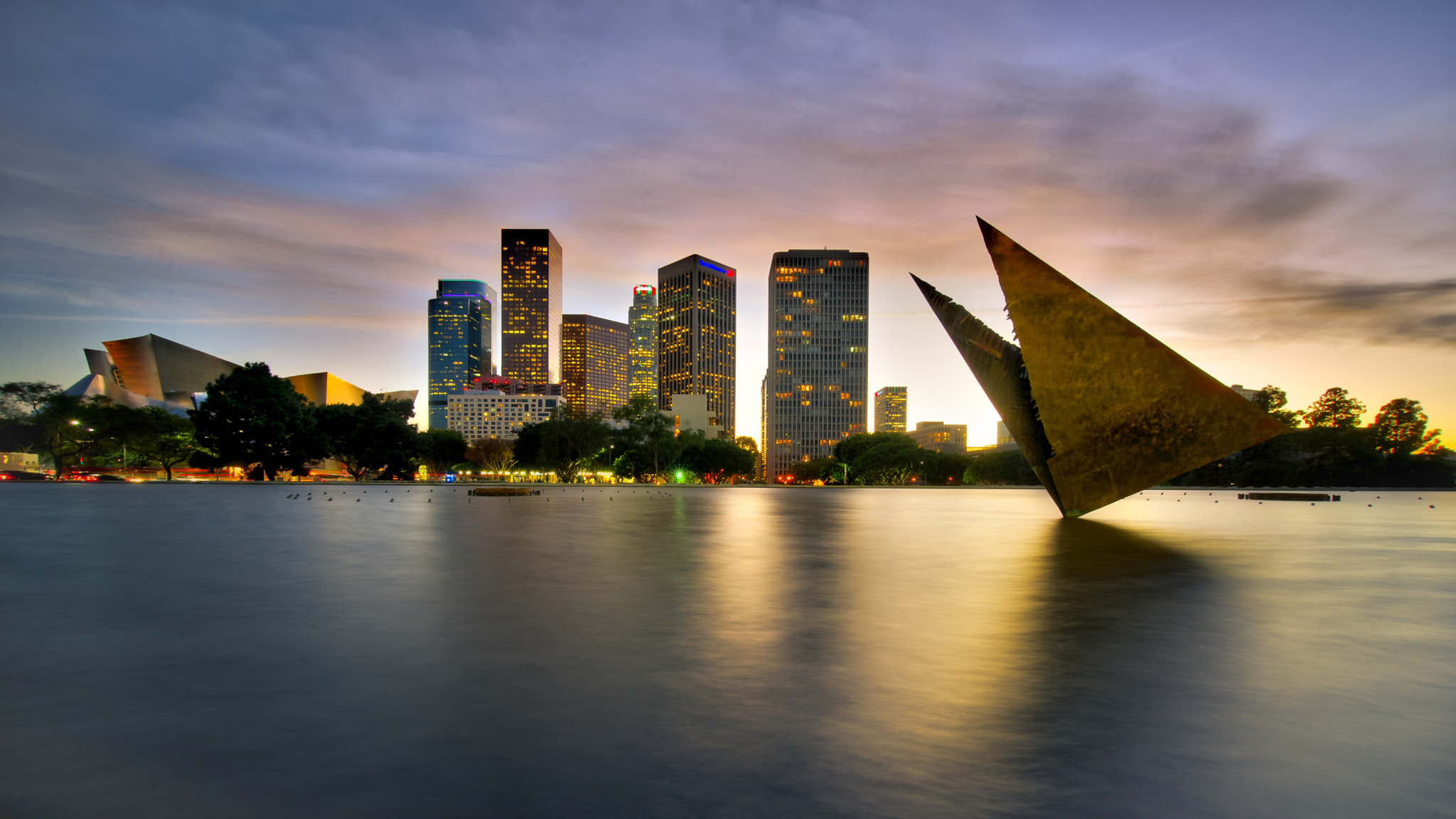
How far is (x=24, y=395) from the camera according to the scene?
78500 mm

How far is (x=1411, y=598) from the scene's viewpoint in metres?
9.77

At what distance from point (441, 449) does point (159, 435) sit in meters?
27.9

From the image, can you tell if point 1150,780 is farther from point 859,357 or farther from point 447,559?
point 859,357

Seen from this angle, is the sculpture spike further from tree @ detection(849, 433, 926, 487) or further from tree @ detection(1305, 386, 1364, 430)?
tree @ detection(1305, 386, 1364, 430)

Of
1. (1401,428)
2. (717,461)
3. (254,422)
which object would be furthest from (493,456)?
(1401,428)

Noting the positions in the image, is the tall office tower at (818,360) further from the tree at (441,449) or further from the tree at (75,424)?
the tree at (75,424)

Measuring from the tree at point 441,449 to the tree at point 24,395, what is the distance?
38345mm

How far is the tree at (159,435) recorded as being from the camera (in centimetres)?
7075

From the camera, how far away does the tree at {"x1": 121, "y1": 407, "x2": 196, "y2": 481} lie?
232 ft

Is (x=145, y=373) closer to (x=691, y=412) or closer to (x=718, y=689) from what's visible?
(x=691, y=412)

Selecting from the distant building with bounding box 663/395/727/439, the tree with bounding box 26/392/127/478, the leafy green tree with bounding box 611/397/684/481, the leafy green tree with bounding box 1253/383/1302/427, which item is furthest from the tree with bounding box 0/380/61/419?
the leafy green tree with bounding box 1253/383/1302/427

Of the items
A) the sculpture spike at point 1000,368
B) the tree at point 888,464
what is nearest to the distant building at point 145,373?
the tree at point 888,464

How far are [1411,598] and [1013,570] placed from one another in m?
5.11

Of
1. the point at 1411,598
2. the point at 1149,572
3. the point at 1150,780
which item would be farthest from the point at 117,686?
the point at 1411,598
